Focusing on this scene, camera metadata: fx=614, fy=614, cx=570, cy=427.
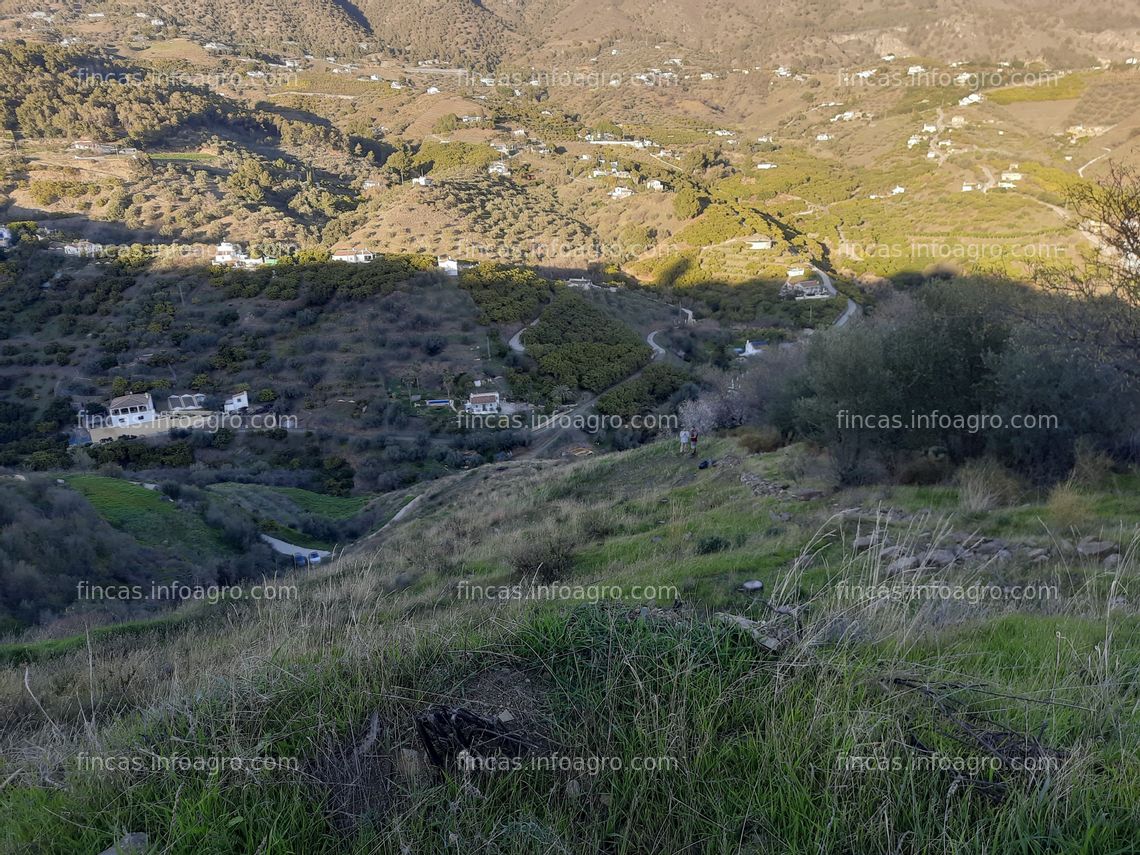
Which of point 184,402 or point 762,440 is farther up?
point 762,440

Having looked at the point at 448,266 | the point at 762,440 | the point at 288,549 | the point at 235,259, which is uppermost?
the point at 235,259

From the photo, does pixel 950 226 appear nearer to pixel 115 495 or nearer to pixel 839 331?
pixel 839 331

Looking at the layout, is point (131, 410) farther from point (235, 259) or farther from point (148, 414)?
point (235, 259)

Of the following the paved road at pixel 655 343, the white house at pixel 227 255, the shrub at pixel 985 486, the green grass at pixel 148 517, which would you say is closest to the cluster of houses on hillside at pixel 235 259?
the white house at pixel 227 255

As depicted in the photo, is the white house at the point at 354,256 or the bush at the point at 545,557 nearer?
the bush at the point at 545,557

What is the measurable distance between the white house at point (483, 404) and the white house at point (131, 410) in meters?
15.4

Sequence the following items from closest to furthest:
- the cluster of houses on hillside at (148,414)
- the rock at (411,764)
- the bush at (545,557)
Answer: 1. the rock at (411,764)
2. the bush at (545,557)
3. the cluster of houses on hillside at (148,414)

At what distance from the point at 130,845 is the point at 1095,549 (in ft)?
24.7

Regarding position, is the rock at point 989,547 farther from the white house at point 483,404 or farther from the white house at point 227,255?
the white house at point 227,255

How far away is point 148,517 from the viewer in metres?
17.2

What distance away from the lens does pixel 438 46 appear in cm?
13538

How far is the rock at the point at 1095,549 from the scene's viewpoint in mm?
5855

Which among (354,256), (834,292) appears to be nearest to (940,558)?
(354,256)

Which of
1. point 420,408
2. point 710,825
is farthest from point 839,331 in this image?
point 420,408
